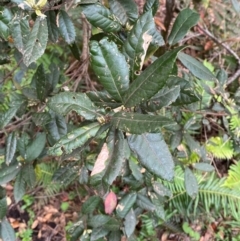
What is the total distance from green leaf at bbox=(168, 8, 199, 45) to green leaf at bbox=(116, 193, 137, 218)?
796mm

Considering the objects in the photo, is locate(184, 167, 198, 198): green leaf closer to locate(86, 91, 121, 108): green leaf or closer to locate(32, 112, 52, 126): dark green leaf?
locate(32, 112, 52, 126): dark green leaf

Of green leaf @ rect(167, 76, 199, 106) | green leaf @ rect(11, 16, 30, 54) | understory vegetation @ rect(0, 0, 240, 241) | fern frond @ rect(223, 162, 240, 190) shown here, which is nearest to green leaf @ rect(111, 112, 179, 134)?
understory vegetation @ rect(0, 0, 240, 241)

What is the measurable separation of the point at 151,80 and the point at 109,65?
0.11 metres

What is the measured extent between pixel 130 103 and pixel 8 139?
0.73 m

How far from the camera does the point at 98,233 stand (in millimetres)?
1657

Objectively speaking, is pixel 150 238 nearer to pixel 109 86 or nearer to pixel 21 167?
pixel 21 167

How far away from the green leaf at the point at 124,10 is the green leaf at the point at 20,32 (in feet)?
0.83

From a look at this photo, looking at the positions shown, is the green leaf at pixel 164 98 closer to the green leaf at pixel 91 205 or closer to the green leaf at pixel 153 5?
the green leaf at pixel 153 5

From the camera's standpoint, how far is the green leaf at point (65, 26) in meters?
1.09

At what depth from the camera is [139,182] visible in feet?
5.20

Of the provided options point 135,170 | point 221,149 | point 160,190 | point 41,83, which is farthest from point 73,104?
point 221,149

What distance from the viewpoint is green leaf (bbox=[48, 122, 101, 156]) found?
81cm

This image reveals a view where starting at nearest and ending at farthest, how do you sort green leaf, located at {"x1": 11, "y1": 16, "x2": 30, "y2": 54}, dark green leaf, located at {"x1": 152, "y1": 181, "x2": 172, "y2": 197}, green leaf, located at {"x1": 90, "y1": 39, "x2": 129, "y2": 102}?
green leaf, located at {"x1": 90, "y1": 39, "x2": 129, "y2": 102} → green leaf, located at {"x1": 11, "y1": 16, "x2": 30, "y2": 54} → dark green leaf, located at {"x1": 152, "y1": 181, "x2": 172, "y2": 197}

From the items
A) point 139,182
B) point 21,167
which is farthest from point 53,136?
point 139,182
